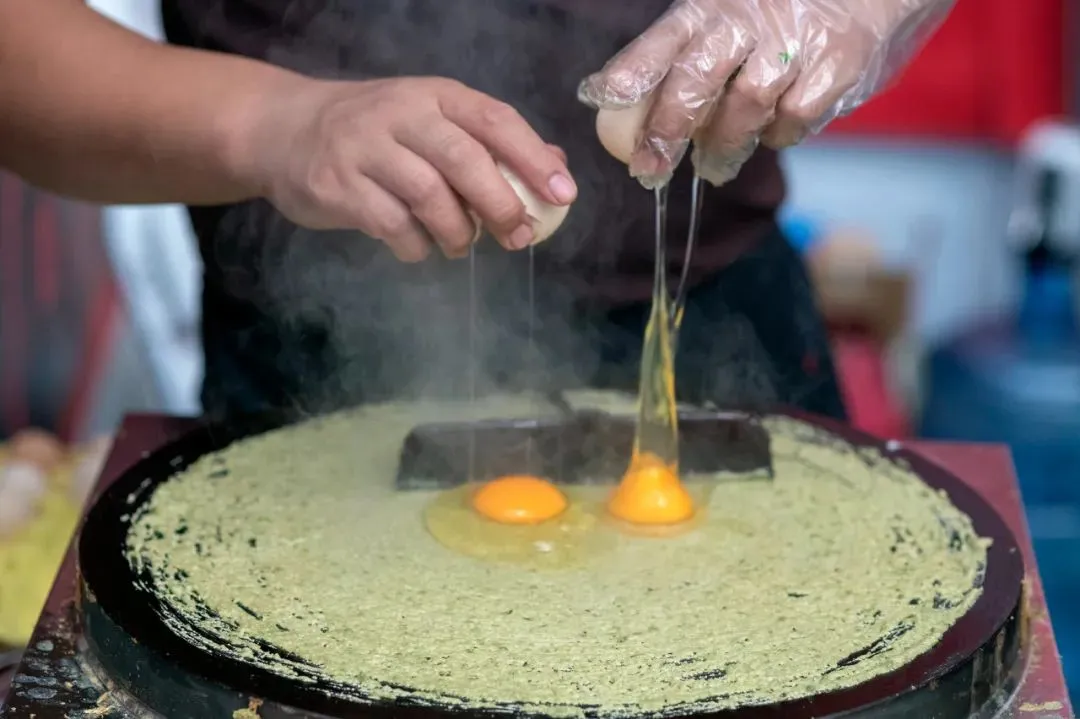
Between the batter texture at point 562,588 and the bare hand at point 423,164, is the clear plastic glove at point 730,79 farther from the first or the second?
the batter texture at point 562,588

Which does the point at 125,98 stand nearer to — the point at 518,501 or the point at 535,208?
the point at 535,208

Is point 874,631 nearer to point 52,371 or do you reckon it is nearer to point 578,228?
point 578,228

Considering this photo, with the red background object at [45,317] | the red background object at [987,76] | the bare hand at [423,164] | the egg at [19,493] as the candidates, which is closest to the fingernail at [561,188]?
the bare hand at [423,164]

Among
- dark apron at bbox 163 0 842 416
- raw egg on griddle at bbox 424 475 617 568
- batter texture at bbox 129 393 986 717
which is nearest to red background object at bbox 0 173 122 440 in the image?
dark apron at bbox 163 0 842 416

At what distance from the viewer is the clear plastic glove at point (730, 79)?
1314 mm

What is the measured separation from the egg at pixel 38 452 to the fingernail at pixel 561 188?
3.82ft

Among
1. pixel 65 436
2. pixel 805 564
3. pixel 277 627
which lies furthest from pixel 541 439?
pixel 65 436

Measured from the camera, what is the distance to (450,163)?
1.28 metres

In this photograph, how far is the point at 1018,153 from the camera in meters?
4.27

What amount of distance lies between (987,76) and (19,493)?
3.52 metres

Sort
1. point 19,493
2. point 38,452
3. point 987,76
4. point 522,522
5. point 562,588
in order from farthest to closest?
point 987,76
point 38,452
point 19,493
point 522,522
point 562,588

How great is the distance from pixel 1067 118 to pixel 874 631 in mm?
3622

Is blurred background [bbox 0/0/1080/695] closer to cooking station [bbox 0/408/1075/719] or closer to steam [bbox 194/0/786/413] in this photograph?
steam [bbox 194/0/786/413]

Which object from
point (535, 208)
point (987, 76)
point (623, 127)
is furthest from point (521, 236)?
point (987, 76)
